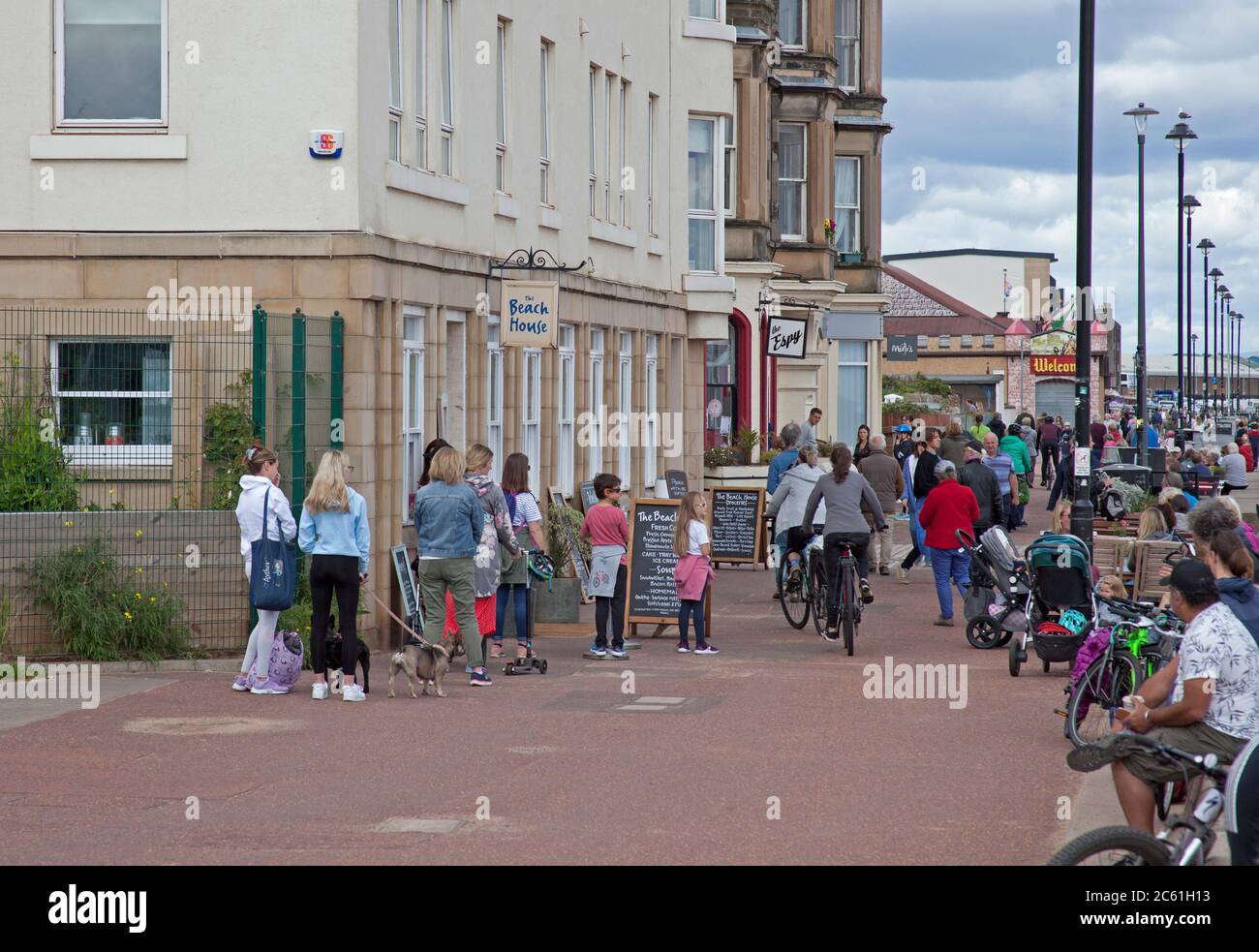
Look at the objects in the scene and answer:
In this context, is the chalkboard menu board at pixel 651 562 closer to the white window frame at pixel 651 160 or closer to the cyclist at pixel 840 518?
the cyclist at pixel 840 518

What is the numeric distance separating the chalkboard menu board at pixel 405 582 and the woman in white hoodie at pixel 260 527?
103 inches

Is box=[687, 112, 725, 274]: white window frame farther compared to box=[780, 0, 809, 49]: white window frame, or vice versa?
box=[780, 0, 809, 49]: white window frame

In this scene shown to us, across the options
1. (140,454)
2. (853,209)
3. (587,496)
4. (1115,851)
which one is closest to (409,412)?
(140,454)

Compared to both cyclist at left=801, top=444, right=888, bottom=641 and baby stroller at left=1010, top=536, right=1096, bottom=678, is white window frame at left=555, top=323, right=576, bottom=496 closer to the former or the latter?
cyclist at left=801, top=444, right=888, bottom=641

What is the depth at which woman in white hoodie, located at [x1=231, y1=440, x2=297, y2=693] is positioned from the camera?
13781 mm

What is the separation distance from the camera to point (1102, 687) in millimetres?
11492

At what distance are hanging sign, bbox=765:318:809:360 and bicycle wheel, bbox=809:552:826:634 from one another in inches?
670

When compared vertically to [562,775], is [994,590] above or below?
above

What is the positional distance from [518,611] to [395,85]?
511cm

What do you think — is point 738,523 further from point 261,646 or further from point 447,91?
point 261,646

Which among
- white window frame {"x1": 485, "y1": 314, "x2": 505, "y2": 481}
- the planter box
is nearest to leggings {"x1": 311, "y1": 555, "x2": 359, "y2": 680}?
white window frame {"x1": 485, "y1": 314, "x2": 505, "y2": 481}
